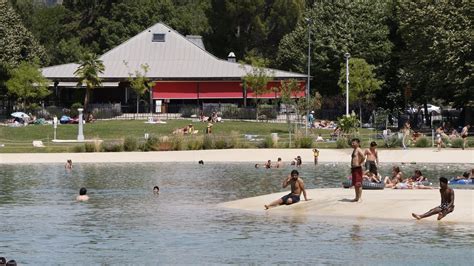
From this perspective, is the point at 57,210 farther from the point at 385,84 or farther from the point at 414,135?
the point at 385,84

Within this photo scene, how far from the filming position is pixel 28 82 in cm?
9406

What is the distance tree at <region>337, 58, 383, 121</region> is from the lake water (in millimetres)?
43994

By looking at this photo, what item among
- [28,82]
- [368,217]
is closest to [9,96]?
[28,82]

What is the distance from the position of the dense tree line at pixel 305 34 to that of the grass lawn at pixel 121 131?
7466 mm

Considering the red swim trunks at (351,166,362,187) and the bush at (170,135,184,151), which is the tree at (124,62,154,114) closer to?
the bush at (170,135,184,151)

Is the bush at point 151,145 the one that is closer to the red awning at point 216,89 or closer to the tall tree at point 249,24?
the red awning at point 216,89

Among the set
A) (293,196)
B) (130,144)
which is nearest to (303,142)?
(130,144)

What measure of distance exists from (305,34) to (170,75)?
52.4ft

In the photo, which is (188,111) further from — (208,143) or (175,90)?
(208,143)

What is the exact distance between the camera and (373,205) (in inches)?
1448

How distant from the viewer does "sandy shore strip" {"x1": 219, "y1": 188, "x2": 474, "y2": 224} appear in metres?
35.2

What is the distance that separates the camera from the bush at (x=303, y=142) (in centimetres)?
6788

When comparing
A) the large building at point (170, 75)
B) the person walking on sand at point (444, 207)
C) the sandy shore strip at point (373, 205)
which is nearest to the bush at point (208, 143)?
the sandy shore strip at point (373, 205)

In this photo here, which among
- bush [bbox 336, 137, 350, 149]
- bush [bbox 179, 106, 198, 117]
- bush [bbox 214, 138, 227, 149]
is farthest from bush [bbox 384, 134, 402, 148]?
bush [bbox 179, 106, 198, 117]
